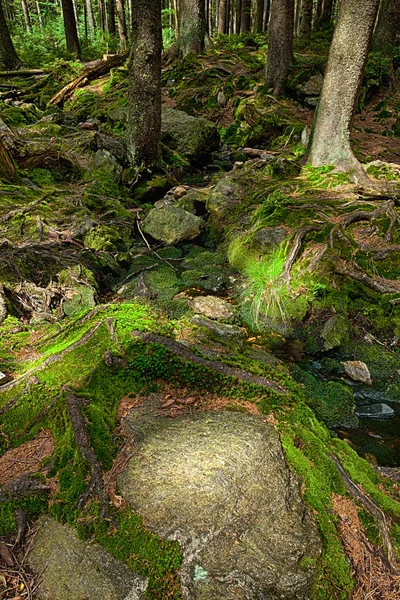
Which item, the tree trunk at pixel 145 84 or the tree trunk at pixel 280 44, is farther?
the tree trunk at pixel 280 44

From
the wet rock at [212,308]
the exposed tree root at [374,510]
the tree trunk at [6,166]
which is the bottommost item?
the wet rock at [212,308]

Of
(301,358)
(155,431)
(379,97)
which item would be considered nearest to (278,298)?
(301,358)

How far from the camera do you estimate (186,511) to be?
6.24 ft

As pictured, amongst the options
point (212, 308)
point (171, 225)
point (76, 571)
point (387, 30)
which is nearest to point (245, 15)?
point (387, 30)

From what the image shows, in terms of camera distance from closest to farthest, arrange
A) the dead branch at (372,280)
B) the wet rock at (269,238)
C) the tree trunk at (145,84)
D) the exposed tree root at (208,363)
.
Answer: the exposed tree root at (208,363) < the dead branch at (372,280) < the wet rock at (269,238) < the tree trunk at (145,84)

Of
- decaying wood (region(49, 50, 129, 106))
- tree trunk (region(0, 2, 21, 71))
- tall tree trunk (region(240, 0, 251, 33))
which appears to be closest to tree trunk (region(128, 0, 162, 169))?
decaying wood (region(49, 50, 129, 106))

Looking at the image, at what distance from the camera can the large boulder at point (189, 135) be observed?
9992mm

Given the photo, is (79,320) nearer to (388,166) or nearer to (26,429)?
(26,429)

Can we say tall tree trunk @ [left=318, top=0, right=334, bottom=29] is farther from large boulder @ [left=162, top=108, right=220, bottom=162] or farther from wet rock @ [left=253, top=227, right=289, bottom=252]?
wet rock @ [left=253, top=227, right=289, bottom=252]

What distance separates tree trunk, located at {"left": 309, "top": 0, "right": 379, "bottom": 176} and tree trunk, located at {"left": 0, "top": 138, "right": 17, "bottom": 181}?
603 cm

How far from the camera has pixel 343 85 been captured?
7.15 m

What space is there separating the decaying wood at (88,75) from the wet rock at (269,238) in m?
10.1

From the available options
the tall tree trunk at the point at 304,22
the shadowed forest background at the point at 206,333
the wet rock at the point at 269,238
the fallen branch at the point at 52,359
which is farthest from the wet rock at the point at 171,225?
the tall tree trunk at the point at 304,22

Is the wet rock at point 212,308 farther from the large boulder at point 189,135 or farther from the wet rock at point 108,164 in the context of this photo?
the large boulder at point 189,135
